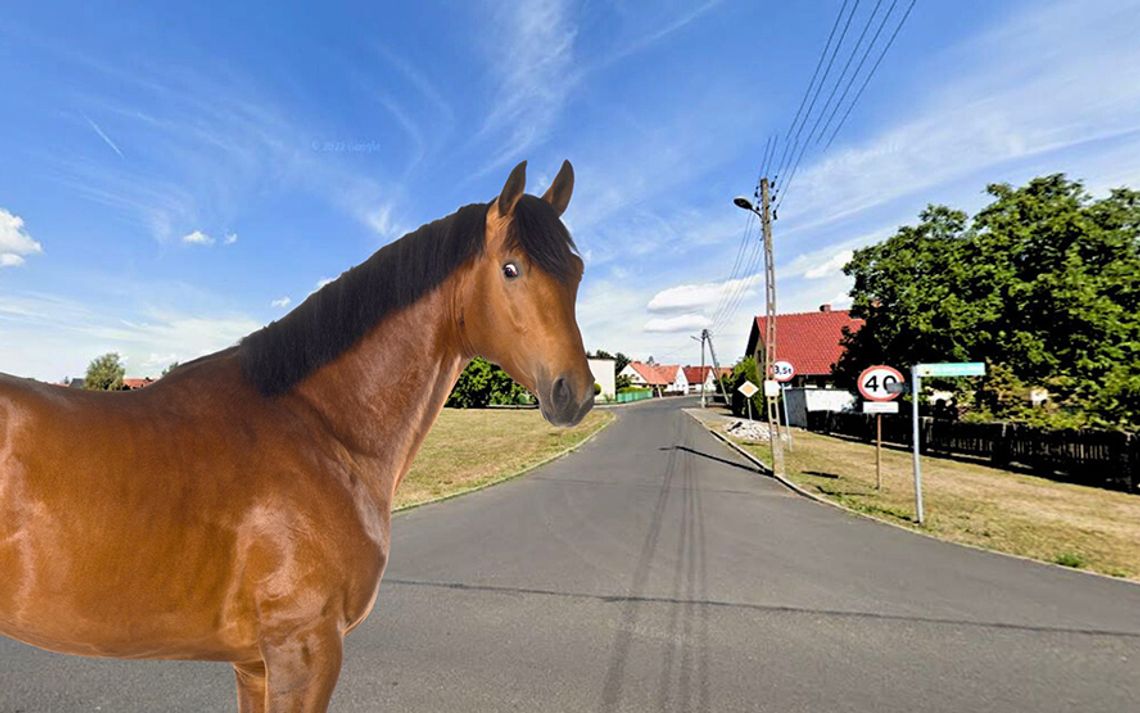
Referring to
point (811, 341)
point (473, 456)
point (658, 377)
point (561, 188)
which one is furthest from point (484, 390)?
point (658, 377)

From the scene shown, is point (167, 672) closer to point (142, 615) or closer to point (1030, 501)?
point (142, 615)

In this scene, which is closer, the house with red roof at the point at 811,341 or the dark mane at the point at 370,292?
the dark mane at the point at 370,292

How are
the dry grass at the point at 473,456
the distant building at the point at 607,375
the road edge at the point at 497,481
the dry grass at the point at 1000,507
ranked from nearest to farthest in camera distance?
the dry grass at the point at 1000,507, the road edge at the point at 497,481, the dry grass at the point at 473,456, the distant building at the point at 607,375

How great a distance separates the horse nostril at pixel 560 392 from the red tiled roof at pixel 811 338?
40414 mm

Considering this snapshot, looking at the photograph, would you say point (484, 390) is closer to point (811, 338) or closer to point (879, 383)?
point (811, 338)

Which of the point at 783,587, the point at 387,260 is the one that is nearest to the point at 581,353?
A: the point at 387,260

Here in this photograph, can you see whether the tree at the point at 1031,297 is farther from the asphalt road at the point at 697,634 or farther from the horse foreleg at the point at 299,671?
the horse foreleg at the point at 299,671

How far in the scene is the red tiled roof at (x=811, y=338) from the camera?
3831cm

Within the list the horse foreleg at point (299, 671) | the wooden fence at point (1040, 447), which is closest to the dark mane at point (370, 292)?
the horse foreleg at point (299, 671)

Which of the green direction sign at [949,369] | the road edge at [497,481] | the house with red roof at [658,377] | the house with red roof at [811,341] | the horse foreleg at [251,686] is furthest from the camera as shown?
the house with red roof at [658,377]

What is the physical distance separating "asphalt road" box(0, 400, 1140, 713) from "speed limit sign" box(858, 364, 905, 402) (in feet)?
9.77

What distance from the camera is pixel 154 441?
4.38ft

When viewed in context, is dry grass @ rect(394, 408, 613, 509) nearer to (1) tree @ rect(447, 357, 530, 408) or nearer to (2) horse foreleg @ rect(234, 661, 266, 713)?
(2) horse foreleg @ rect(234, 661, 266, 713)

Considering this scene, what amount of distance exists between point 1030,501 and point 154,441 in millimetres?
13729
